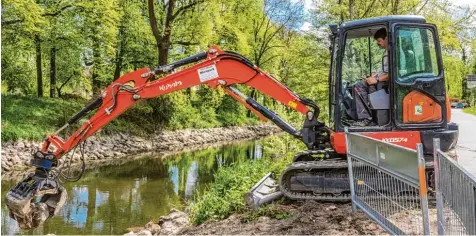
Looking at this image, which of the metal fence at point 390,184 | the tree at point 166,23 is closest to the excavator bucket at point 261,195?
the metal fence at point 390,184

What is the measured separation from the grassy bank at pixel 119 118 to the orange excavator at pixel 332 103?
1109cm

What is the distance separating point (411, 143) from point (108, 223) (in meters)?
6.35

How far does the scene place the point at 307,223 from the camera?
577 cm

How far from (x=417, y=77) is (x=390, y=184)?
2.29 meters

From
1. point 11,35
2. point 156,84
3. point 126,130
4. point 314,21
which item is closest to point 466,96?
point 314,21

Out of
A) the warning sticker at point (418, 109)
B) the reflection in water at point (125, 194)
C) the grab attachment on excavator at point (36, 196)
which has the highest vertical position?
the warning sticker at point (418, 109)

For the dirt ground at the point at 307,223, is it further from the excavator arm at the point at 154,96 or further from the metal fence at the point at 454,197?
the metal fence at the point at 454,197

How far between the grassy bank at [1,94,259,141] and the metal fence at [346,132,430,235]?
14419 millimetres

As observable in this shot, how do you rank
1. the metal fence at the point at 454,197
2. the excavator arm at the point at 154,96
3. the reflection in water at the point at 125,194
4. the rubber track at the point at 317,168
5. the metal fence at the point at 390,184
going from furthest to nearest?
the reflection in water at the point at 125,194 < the rubber track at the point at 317,168 < the excavator arm at the point at 154,96 < the metal fence at the point at 390,184 < the metal fence at the point at 454,197

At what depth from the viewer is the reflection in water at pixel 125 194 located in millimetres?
9062

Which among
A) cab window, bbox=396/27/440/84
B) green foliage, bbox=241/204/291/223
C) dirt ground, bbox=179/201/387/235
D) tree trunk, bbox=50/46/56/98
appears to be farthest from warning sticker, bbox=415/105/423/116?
tree trunk, bbox=50/46/56/98

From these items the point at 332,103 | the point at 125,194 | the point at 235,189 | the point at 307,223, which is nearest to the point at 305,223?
the point at 307,223

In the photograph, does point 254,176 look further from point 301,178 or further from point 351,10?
point 351,10

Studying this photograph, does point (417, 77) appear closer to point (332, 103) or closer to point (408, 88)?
point (408, 88)
